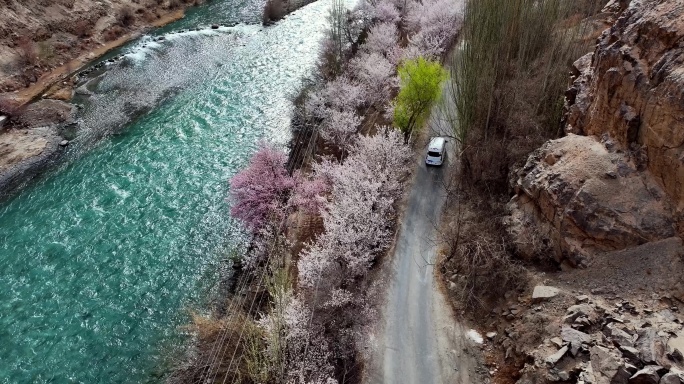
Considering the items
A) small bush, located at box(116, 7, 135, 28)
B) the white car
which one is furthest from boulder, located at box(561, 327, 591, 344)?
small bush, located at box(116, 7, 135, 28)

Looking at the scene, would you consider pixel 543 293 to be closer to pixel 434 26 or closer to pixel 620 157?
pixel 620 157

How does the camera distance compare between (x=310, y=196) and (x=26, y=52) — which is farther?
(x=26, y=52)

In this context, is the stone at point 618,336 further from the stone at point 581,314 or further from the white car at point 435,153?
the white car at point 435,153

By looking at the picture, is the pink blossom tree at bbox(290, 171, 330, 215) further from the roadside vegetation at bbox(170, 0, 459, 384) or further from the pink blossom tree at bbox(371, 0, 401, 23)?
the pink blossom tree at bbox(371, 0, 401, 23)

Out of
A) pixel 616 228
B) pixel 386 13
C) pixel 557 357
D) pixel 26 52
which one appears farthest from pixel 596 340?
pixel 26 52

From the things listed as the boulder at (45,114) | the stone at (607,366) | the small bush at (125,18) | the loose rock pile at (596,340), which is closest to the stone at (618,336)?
the loose rock pile at (596,340)

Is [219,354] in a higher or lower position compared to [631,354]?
lower

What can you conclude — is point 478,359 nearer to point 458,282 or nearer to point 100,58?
point 458,282

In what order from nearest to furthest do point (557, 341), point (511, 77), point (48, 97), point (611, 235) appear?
point (557, 341), point (611, 235), point (511, 77), point (48, 97)
